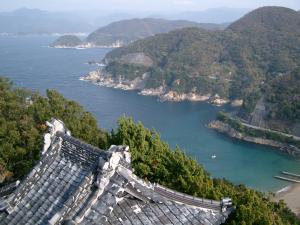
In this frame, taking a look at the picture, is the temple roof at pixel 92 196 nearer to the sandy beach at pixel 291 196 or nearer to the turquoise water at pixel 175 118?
the sandy beach at pixel 291 196

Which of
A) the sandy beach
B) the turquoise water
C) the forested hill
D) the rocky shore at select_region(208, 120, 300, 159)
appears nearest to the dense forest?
the sandy beach

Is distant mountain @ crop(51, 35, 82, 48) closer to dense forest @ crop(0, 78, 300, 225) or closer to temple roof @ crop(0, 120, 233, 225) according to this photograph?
dense forest @ crop(0, 78, 300, 225)

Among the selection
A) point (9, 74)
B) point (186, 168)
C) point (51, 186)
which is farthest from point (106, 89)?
point (51, 186)

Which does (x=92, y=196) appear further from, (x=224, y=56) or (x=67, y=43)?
(x=67, y=43)

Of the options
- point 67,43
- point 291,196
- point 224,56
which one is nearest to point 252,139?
point 291,196

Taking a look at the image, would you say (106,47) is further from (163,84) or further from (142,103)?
(142,103)
